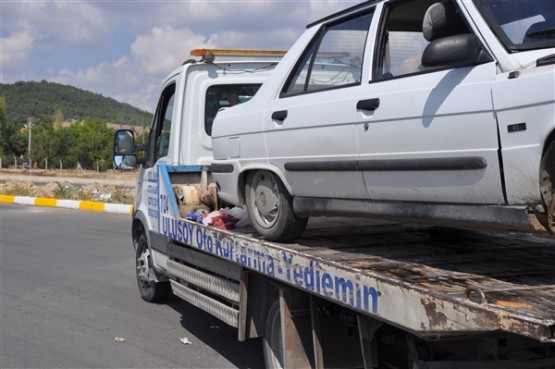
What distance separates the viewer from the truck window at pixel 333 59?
3.96 meters

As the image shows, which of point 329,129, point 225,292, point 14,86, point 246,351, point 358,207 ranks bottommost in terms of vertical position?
point 246,351

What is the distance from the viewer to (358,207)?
385 cm

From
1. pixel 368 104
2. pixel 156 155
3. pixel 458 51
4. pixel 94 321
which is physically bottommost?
pixel 94 321

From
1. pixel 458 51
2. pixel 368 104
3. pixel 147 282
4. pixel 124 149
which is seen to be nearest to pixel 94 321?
pixel 147 282

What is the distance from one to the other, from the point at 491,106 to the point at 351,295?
3.80ft

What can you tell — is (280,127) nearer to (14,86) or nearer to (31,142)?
(31,142)

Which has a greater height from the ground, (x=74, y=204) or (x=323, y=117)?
(x=323, y=117)

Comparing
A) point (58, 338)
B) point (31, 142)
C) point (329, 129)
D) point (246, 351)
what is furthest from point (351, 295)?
point (31, 142)

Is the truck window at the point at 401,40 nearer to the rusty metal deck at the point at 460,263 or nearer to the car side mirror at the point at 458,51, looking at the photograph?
the car side mirror at the point at 458,51

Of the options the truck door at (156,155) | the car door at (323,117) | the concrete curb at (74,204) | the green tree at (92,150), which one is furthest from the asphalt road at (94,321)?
the green tree at (92,150)

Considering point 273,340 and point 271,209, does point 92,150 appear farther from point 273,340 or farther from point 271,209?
point 273,340

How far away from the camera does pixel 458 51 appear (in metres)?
3.01

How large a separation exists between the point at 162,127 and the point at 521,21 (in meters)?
4.90

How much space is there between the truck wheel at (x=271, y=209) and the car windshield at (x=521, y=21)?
1.85m
